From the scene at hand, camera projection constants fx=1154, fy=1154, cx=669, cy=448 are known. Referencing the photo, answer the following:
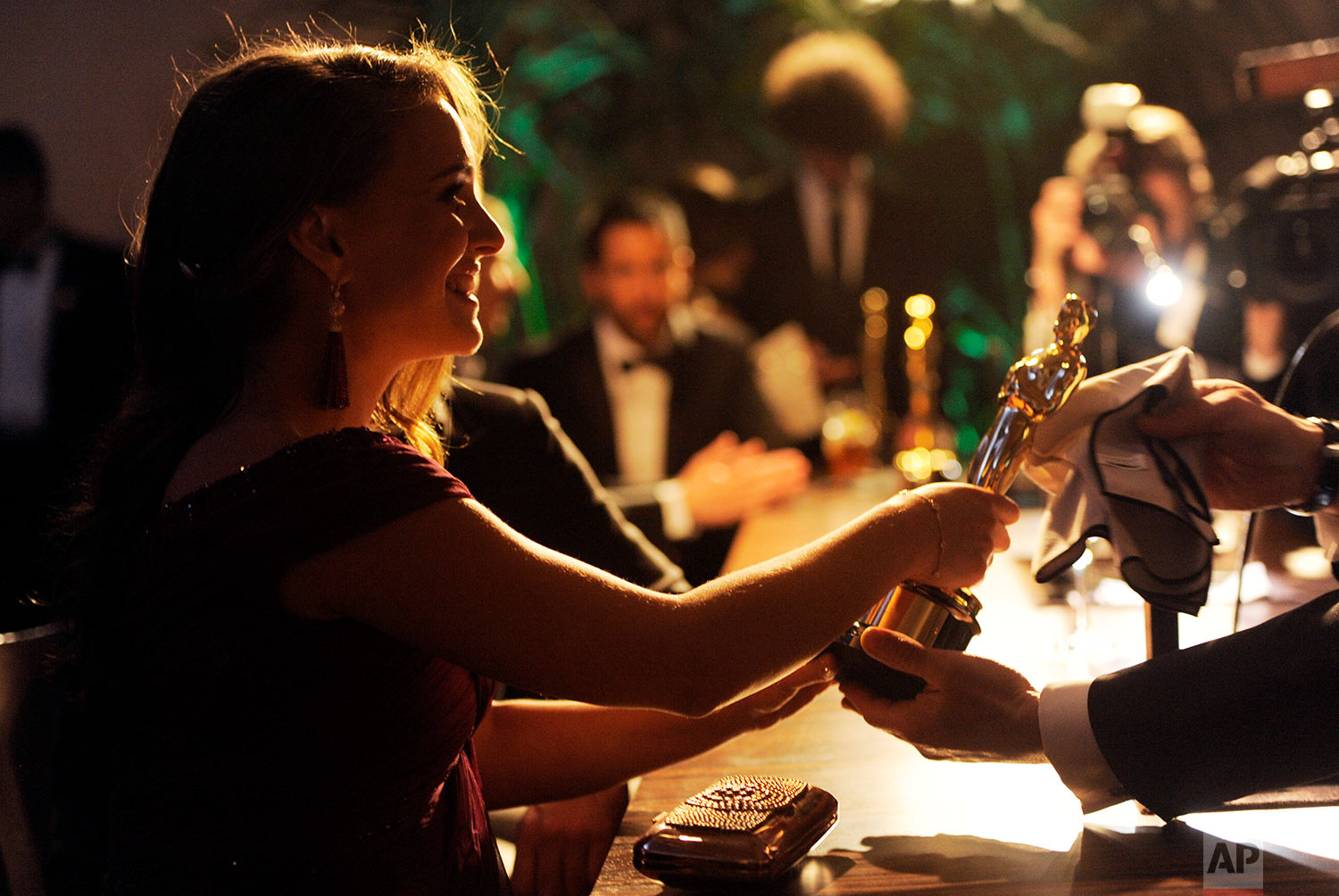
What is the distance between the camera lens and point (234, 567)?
808 millimetres

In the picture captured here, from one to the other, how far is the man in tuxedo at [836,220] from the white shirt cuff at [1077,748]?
3.26 metres

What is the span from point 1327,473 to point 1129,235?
972 millimetres

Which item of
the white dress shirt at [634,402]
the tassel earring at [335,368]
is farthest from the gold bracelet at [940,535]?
the white dress shirt at [634,402]

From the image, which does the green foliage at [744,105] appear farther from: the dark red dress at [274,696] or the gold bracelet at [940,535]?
the dark red dress at [274,696]

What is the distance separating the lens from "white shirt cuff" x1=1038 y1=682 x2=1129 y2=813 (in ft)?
2.86

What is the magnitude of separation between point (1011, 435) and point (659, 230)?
2518 millimetres

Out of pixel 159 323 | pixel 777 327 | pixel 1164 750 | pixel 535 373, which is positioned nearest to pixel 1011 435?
pixel 1164 750

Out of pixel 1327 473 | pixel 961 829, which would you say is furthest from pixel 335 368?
pixel 1327 473

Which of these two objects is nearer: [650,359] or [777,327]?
[650,359]

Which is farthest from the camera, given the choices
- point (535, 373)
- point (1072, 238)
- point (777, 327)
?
point (777, 327)

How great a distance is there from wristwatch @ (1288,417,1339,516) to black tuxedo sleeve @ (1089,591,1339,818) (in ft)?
0.64

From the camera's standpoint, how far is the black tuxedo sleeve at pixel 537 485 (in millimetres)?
1517

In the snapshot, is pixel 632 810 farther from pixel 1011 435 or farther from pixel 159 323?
pixel 159 323

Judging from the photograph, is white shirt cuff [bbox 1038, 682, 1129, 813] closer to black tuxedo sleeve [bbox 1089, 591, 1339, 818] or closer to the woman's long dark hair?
black tuxedo sleeve [bbox 1089, 591, 1339, 818]
